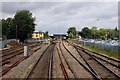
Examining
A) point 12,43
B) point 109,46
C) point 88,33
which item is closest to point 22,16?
point 12,43

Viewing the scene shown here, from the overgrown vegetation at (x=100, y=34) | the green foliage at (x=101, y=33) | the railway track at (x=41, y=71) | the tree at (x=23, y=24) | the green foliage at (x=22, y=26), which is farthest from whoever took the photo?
the overgrown vegetation at (x=100, y=34)

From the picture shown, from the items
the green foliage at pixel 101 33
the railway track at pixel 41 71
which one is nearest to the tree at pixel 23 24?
→ the green foliage at pixel 101 33

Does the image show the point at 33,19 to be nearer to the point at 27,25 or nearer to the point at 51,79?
the point at 27,25

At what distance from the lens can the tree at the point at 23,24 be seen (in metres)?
106

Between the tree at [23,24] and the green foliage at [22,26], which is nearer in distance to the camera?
the tree at [23,24]

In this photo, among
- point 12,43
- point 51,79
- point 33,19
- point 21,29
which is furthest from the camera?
point 33,19

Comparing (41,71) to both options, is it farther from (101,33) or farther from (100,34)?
(101,33)

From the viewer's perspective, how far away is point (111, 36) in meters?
168

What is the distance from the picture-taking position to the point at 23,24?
107688 mm

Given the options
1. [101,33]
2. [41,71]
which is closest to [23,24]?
[101,33]

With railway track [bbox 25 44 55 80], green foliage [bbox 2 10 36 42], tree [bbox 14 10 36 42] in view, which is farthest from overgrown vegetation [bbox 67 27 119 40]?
railway track [bbox 25 44 55 80]

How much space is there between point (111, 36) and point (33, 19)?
67960 millimetres

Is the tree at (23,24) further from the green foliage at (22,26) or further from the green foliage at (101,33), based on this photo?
the green foliage at (101,33)

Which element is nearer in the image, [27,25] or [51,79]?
[51,79]
